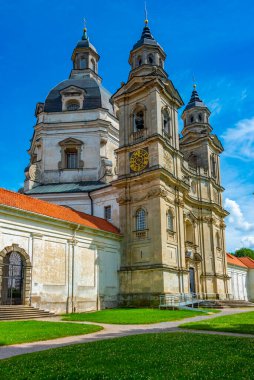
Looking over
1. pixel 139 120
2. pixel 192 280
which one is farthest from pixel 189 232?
pixel 139 120

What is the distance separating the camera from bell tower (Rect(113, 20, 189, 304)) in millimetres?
28484

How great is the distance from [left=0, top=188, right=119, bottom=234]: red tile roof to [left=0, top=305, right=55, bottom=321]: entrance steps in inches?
217

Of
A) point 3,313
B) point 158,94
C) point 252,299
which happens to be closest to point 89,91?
point 158,94

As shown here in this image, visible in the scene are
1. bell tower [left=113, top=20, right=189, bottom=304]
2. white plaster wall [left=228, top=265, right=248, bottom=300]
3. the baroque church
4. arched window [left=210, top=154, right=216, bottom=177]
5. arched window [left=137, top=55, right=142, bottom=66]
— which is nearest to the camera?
the baroque church

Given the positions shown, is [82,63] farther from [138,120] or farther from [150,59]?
[138,120]

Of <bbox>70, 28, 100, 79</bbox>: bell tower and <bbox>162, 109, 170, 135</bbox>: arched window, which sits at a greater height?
<bbox>70, 28, 100, 79</bbox>: bell tower

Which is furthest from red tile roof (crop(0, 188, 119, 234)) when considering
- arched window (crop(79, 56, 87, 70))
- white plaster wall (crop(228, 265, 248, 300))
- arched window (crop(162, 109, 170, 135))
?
arched window (crop(79, 56, 87, 70))

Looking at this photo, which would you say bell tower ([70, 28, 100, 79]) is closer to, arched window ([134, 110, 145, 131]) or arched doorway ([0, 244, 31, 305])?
arched window ([134, 110, 145, 131])

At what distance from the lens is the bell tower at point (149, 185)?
93.5 feet

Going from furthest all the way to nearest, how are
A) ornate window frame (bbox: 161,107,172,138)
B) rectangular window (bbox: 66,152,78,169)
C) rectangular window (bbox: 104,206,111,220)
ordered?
1. rectangular window (bbox: 66,152,78,169)
2. rectangular window (bbox: 104,206,111,220)
3. ornate window frame (bbox: 161,107,172,138)

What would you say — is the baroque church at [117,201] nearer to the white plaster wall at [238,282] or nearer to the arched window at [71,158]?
the arched window at [71,158]

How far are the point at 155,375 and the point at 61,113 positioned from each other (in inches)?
1444

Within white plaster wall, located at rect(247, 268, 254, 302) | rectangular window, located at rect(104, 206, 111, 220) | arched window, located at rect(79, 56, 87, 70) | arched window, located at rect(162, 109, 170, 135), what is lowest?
white plaster wall, located at rect(247, 268, 254, 302)

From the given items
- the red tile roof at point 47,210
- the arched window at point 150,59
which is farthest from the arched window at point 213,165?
the red tile roof at point 47,210
